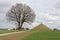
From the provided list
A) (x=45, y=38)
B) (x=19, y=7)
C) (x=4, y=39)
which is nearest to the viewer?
(x=4, y=39)

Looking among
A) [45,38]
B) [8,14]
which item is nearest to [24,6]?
[8,14]

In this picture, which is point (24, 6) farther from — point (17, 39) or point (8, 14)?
point (17, 39)

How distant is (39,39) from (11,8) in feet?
167

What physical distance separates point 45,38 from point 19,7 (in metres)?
47.5

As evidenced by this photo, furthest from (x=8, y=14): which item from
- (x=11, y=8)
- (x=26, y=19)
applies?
(x=26, y=19)

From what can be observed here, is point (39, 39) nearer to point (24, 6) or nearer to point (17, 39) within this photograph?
point (17, 39)

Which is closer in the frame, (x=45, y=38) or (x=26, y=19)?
(x=45, y=38)

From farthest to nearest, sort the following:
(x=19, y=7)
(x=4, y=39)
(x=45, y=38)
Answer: (x=19, y=7) < (x=45, y=38) < (x=4, y=39)

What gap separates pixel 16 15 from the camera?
8056 centimetres

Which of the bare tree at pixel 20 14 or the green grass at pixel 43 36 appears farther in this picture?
the bare tree at pixel 20 14

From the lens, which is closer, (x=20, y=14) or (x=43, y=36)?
(x=43, y=36)

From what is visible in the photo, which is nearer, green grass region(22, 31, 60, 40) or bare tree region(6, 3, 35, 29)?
green grass region(22, 31, 60, 40)

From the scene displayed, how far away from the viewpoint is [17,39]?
3166cm

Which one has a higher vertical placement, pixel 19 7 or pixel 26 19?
pixel 19 7
